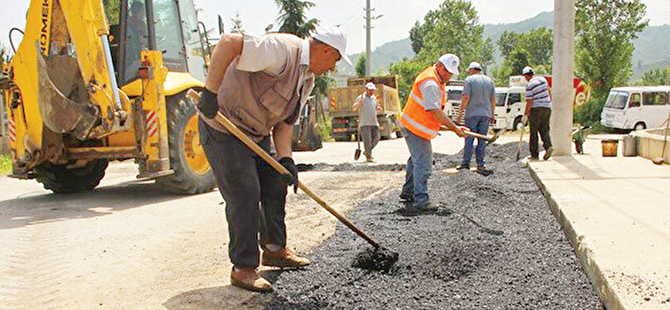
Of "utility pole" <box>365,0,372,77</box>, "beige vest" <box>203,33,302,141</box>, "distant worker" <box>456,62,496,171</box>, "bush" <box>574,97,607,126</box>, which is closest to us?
"beige vest" <box>203,33,302,141</box>

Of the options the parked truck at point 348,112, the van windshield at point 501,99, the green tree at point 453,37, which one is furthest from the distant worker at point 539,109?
the green tree at point 453,37

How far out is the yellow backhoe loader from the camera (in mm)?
6805

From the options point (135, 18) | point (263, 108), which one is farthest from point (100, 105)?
point (263, 108)

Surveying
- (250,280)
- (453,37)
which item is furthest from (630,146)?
(453,37)

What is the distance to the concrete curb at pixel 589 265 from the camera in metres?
2.92

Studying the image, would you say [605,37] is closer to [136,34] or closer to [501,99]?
[501,99]

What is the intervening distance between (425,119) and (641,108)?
2002 centimetres

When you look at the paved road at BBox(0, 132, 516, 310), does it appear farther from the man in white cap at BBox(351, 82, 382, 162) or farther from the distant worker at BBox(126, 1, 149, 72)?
the man in white cap at BBox(351, 82, 382, 162)

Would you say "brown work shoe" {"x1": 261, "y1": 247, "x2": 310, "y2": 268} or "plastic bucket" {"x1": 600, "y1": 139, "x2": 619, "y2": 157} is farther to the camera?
"plastic bucket" {"x1": 600, "y1": 139, "x2": 619, "y2": 157}

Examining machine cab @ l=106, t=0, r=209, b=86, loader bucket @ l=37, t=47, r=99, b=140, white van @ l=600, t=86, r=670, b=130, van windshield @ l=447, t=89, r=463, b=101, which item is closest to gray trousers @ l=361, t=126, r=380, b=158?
machine cab @ l=106, t=0, r=209, b=86

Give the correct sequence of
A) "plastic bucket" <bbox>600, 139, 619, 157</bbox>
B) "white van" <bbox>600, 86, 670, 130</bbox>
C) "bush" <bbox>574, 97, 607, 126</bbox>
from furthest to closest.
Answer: "bush" <bbox>574, 97, 607, 126</bbox> < "white van" <bbox>600, 86, 670, 130</bbox> < "plastic bucket" <bbox>600, 139, 619, 157</bbox>

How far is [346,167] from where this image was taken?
11023 mm

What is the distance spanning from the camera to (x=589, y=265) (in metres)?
3.47

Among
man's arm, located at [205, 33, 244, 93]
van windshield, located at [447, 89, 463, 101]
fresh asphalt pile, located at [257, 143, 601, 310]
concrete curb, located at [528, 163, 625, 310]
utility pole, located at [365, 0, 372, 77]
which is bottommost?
fresh asphalt pile, located at [257, 143, 601, 310]
